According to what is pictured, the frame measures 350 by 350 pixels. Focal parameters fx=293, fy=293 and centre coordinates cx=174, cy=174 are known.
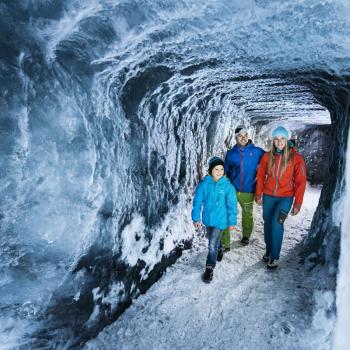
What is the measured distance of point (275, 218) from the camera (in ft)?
12.3

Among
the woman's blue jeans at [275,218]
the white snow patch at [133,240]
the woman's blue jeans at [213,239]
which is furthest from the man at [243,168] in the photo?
the white snow patch at [133,240]

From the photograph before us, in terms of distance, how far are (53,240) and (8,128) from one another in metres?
0.96

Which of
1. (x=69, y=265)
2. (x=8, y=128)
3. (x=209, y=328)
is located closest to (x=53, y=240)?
(x=69, y=265)

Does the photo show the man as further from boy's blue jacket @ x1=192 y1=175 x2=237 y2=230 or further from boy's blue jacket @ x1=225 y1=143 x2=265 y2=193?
boy's blue jacket @ x1=192 y1=175 x2=237 y2=230

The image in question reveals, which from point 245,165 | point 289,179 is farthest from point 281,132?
point 245,165

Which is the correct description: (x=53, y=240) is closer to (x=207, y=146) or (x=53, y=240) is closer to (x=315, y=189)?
(x=207, y=146)

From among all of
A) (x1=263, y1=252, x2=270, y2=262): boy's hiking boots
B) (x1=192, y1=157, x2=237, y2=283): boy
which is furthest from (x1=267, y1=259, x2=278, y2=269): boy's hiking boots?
(x1=192, y1=157, x2=237, y2=283): boy

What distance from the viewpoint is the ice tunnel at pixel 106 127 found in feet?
6.97

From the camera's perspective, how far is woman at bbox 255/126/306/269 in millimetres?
3650

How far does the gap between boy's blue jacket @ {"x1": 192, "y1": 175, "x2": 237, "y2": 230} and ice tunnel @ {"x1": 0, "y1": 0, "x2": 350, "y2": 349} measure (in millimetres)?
709

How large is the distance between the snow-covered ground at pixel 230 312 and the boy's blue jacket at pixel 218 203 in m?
0.81

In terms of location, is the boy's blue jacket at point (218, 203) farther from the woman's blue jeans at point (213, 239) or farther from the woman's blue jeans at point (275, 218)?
the woman's blue jeans at point (275, 218)

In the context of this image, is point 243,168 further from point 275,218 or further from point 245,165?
point 275,218

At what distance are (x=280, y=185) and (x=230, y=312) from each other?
1.62m
